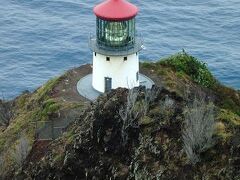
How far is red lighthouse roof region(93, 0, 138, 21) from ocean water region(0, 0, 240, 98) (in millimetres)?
26831

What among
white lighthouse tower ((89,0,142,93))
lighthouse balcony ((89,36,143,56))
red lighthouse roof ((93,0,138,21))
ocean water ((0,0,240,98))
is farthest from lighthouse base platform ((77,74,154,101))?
ocean water ((0,0,240,98))

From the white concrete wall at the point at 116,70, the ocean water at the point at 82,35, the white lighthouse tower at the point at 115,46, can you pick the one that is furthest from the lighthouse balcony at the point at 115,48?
the ocean water at the point at 82,35

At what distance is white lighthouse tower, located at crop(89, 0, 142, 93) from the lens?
124 ft

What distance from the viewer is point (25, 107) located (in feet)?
136

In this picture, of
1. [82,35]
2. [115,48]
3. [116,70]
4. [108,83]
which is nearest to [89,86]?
[108,83]

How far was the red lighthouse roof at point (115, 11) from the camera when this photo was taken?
37375mm

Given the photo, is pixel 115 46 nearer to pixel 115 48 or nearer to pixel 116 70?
pixel 115 48

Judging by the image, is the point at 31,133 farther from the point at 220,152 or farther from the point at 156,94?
the point at 220,152

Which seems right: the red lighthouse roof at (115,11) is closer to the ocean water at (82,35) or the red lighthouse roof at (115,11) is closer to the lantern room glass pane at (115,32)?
the lantern room glass pane at (115,32)

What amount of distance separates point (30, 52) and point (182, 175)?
48.7 meters

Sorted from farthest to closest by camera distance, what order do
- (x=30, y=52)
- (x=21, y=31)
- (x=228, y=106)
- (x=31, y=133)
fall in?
1. (x=21, y=31)
2. (x=30, y=52)
3. (x=228, y=106)
4. (x=31, y=133)

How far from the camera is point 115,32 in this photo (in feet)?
125

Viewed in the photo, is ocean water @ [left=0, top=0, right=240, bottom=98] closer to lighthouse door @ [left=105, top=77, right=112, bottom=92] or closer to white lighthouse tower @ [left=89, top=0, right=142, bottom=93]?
lighthouse door @ [left=105, top=77, right=112, bottom=92]

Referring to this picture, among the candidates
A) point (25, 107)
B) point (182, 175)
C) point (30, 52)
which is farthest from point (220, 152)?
point (30, 52)
